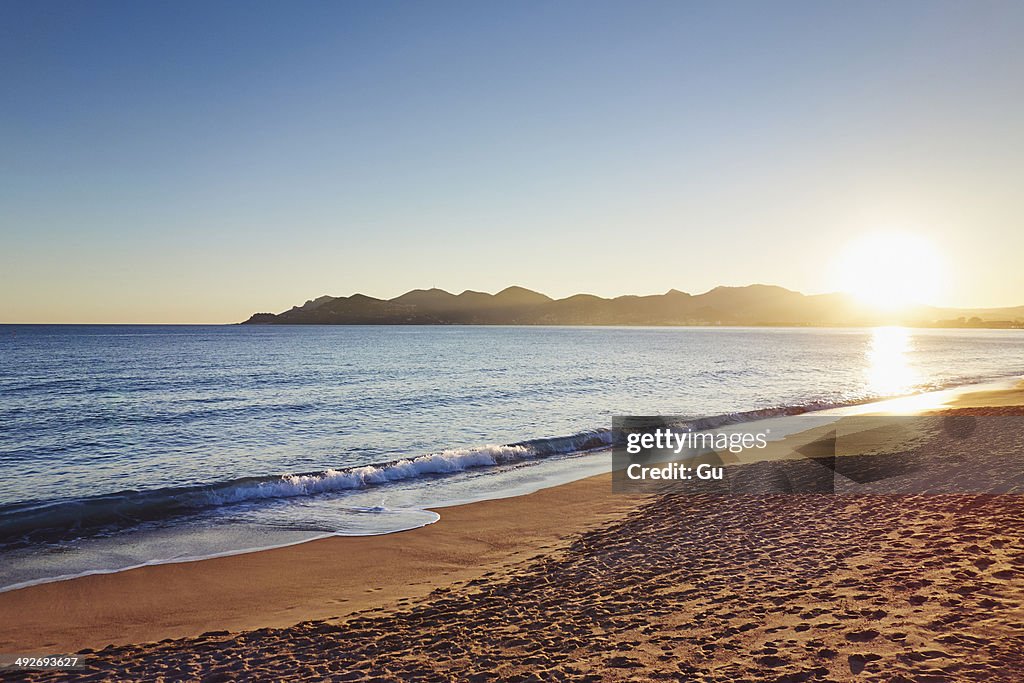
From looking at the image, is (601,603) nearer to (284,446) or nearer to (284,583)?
(284,583)

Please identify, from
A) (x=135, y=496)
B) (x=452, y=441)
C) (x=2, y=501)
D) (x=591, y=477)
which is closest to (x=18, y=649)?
(x=135, y=496)

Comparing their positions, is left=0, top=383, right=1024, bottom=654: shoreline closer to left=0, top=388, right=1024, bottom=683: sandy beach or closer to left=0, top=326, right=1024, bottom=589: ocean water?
left=0, top=388, right=1024, bottom=683: sandy beach

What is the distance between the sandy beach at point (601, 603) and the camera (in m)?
6.23

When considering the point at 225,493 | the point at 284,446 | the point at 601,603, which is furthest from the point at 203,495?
the point at 601,603

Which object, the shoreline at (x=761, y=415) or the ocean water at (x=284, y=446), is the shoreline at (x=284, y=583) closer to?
the shoreline at (x=761, y=415)

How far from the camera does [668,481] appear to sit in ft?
53.9

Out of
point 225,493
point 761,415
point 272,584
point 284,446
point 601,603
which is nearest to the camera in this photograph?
point 601,603

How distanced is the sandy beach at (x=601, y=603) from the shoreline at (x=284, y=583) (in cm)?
5

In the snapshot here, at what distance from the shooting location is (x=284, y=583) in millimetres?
10180

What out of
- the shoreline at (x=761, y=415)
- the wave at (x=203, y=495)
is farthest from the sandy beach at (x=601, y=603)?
the wave at (x=203, y=495)

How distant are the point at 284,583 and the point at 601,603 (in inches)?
214

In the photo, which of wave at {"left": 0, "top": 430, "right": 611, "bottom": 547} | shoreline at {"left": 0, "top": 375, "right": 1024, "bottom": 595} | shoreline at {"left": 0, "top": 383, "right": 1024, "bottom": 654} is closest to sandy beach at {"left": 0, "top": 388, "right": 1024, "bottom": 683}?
shoreline at {"left": 0, "top": 383, "right": 1024, "bottom": 654}

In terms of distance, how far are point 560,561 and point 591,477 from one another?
7.98 metres

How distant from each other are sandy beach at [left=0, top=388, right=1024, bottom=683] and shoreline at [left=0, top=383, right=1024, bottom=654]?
47mm
